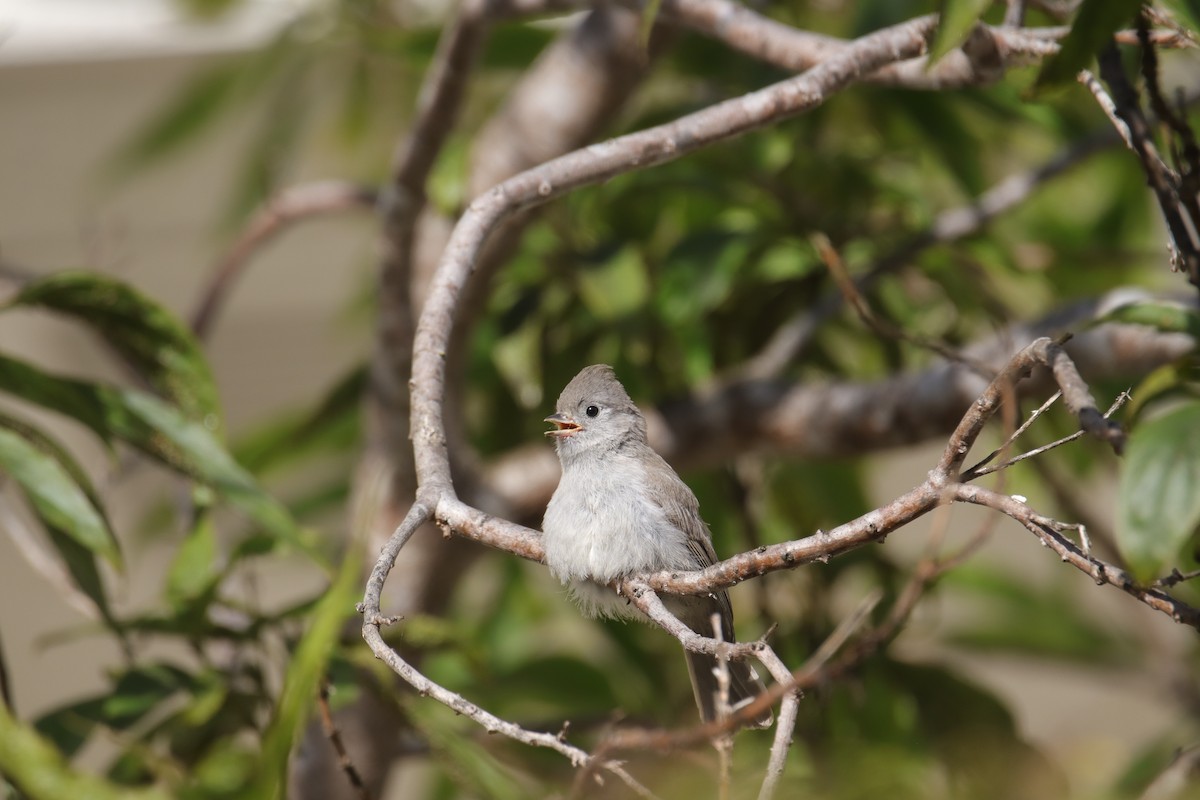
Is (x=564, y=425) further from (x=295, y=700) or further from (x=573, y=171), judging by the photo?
(x=295, y=700)

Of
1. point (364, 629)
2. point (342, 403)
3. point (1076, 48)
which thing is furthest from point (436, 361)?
point (342, 403)

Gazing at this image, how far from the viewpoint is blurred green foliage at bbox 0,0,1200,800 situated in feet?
7.40

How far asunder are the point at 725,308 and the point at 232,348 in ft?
13.2

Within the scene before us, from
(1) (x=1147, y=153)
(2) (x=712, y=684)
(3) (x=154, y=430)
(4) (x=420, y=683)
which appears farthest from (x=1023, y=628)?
(4) (x=420, y=683)

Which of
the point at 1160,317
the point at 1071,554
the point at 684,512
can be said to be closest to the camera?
the point at 1071,554

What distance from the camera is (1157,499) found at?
145 cm

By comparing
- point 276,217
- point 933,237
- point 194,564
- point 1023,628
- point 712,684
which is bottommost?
point 1023,628

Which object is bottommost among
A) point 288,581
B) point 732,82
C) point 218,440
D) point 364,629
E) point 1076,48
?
point 288,581

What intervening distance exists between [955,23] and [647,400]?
182 centimetres

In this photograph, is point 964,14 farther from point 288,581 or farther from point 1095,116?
point 288,581

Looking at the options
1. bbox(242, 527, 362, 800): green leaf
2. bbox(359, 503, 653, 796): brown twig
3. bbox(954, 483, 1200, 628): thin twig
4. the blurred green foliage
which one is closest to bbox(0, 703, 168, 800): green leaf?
the blurred green foliage

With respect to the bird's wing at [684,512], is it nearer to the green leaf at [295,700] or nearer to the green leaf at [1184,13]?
the green leaf at [295,700]

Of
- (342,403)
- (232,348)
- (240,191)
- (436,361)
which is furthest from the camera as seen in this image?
(232,348)

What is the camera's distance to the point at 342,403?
3.45m
